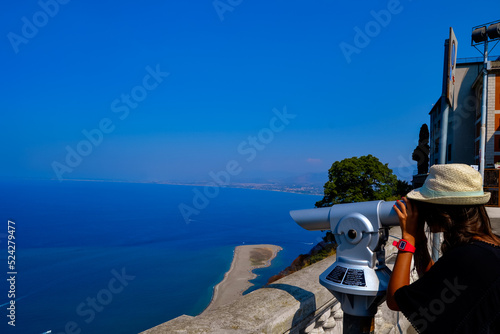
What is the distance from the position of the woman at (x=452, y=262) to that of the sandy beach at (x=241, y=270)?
33.1 meters

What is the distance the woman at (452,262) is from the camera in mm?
1370

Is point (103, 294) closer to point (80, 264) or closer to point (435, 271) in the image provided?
point (80, 264)

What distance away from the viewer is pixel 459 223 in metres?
1.56

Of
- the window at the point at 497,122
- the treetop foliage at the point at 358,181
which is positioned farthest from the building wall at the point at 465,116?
the treetop foliage at the point at 358,181

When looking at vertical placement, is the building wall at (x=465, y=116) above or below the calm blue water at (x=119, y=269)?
above

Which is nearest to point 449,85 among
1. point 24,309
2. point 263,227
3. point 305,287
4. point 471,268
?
point 305,287

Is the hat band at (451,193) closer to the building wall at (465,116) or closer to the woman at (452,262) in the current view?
the woman at (452,262)

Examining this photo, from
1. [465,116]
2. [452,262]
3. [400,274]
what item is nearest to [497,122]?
[465,116]

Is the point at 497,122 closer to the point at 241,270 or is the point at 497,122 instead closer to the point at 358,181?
the point at 358,181

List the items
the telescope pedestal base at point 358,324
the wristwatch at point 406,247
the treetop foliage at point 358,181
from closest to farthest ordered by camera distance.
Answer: the wristwatch at point 406,247 → the telescope pedestal base at point 358,324 → the treetop foliage at point 358,181

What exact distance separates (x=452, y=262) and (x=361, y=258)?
0.50 metres

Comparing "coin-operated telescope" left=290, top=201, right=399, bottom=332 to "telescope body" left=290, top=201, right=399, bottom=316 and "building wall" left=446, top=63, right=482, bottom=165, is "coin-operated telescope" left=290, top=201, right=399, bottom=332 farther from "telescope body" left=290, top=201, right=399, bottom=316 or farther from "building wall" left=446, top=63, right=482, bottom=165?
"building wall" left=446, top=63, right=482, bottom=165

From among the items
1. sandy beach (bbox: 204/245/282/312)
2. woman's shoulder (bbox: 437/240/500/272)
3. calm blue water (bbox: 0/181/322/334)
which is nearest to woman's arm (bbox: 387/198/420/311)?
woman's shoulder (bbox: 437/240/500/272)

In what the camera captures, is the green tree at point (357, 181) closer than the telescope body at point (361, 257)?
No
